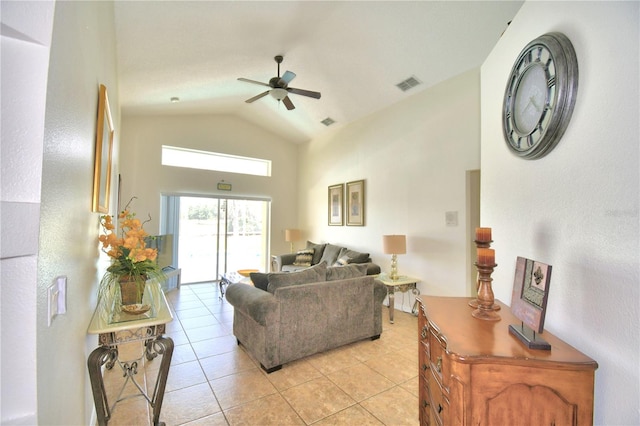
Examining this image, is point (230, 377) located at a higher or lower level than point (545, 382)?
lower

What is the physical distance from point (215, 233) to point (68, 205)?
548 centimetres

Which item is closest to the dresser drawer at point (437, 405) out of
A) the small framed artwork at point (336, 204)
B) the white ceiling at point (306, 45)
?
the white ceiling at point (306, 45)

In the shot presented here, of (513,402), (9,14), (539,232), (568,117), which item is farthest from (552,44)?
(9,14)

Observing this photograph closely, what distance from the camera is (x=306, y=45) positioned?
149 inches

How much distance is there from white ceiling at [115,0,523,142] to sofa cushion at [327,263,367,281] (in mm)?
2660

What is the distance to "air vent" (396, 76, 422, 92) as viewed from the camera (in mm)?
4058

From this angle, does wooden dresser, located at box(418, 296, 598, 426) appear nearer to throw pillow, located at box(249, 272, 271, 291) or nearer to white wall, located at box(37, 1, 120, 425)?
white wall, located at box(37, 1, 120, 425)

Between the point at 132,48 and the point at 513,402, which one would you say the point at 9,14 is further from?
the point at 132,48

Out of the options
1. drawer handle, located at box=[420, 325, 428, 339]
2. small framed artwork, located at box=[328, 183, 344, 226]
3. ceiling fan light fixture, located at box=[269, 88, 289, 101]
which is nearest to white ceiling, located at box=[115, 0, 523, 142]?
ceiling fan light fixture, located at box=[269, 88, 289, 101]

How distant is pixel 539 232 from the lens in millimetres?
1448

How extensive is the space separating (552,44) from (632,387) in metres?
1.39

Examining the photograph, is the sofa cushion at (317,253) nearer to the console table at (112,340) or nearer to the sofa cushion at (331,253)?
the sofa cushion at (331,253)

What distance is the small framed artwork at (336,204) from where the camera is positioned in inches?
234

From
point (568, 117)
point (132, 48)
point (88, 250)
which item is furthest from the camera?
point (132, 48)
